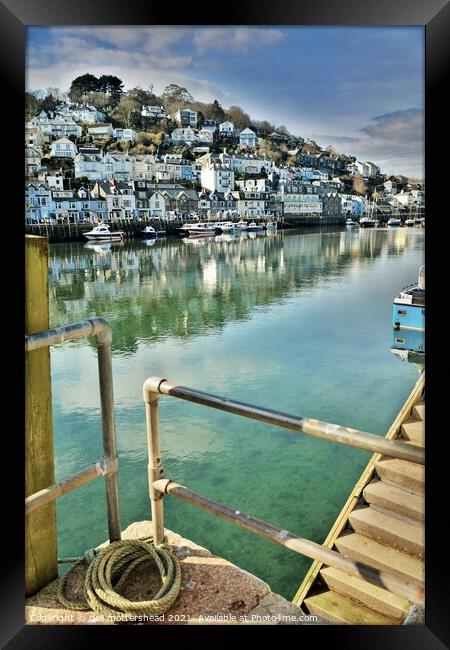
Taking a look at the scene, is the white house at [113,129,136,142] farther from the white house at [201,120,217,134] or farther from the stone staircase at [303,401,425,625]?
the stone staircase at [303,401,425,625]

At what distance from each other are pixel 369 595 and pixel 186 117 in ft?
8.50

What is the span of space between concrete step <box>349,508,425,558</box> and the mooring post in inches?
51.5

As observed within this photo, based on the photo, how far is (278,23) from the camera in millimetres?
1067

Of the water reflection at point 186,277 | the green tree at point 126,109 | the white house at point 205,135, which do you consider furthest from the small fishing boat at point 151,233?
the green tree at point 126,109

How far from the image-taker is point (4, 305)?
1051mm

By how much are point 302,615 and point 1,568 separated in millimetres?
629

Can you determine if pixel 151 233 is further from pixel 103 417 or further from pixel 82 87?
pixel 103 417

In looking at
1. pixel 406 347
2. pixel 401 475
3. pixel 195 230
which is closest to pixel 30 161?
pixel 401 475

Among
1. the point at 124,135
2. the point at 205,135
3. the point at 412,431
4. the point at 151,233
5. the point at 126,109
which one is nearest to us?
the point at 412,431

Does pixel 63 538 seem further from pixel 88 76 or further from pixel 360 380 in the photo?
pixel 360 380

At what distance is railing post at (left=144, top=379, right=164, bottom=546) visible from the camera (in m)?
1.10

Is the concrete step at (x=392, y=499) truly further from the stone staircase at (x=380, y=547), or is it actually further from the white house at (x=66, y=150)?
the white house at (x=66, y=150)

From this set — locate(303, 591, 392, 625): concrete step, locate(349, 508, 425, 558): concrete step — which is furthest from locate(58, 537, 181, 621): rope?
locate(349, 508, 425, 558): concrete step

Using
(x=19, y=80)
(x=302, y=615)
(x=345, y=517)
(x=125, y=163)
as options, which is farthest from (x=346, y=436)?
(x=125, y=163)
